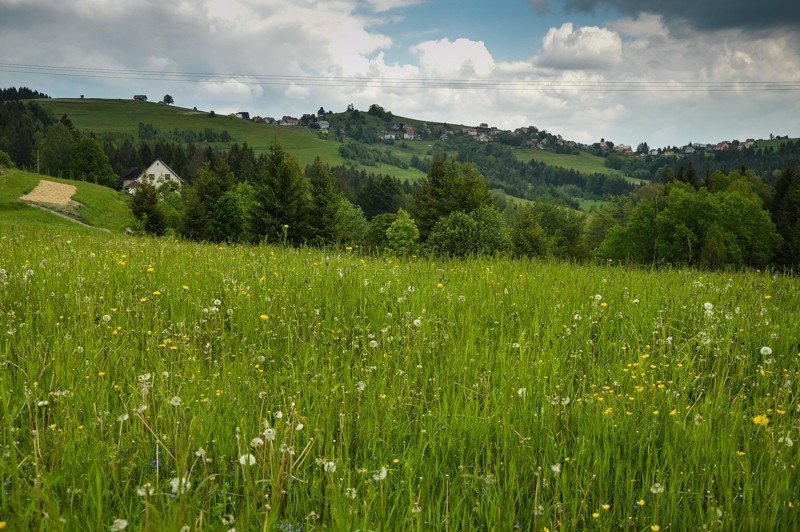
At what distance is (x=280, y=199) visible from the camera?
175 ft

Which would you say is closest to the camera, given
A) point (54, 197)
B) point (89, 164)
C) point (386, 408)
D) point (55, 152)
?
point (386, 408)

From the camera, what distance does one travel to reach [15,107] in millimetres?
160500

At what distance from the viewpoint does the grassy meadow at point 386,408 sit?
2209mm

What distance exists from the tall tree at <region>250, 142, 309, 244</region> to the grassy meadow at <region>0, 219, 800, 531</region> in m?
47.2

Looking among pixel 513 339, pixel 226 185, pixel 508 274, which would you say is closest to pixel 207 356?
pixel 513 339

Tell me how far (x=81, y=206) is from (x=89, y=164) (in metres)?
66.5

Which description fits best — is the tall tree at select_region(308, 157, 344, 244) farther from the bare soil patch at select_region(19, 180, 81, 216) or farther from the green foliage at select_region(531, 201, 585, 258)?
the green foliage at select_region(531, 201, 585, 258)

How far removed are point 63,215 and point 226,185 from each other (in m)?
18.3

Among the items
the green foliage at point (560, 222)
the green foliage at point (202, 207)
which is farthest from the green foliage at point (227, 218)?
the green foliage at point (560, 222)

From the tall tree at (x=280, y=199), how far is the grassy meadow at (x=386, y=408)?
4725cm

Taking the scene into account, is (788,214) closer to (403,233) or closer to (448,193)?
(448,193)

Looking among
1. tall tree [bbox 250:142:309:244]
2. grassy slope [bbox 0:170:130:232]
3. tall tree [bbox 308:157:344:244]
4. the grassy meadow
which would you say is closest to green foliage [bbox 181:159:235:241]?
grassy slope [bbox 0:170:130:232]

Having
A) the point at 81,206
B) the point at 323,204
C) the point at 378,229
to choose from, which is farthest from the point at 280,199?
the point at 81,206

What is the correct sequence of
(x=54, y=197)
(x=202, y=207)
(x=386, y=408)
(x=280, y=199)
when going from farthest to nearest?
(x=202, y=207), (x=54, y=197), (x=280, y=199), (x=386, y=408)
